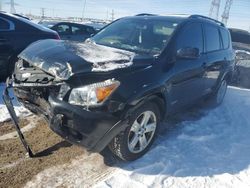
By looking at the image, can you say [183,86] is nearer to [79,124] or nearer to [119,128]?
[119,128]

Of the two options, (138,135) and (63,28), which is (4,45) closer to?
(138,135)

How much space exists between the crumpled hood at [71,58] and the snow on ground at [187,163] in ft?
3.73

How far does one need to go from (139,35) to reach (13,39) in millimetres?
3219

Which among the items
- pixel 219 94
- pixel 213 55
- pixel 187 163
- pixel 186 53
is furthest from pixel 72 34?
pixel 187 163

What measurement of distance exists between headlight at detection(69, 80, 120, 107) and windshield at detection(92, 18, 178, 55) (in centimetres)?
113

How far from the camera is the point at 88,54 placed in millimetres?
3742

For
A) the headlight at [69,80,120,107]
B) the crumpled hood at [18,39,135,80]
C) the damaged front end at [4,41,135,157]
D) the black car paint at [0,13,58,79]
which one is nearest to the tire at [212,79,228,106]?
the crumpled hood at [18,39,135,80]

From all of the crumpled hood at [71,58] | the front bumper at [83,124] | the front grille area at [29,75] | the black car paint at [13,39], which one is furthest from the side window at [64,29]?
the front bumper at [83,124]

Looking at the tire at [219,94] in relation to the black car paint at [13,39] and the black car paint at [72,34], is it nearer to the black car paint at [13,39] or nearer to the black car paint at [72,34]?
the black car paint at [13,39]

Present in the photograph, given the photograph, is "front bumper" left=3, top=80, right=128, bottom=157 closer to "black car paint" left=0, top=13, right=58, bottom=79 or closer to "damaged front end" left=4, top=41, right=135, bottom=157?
"damaged front end" left=4, top=41, right=135, bottom=157

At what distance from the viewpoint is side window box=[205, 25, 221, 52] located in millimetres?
5487

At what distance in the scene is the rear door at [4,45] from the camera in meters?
6.36

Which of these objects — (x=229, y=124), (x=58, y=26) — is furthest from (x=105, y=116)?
(x=58, y=26)

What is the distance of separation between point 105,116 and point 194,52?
1771mm
